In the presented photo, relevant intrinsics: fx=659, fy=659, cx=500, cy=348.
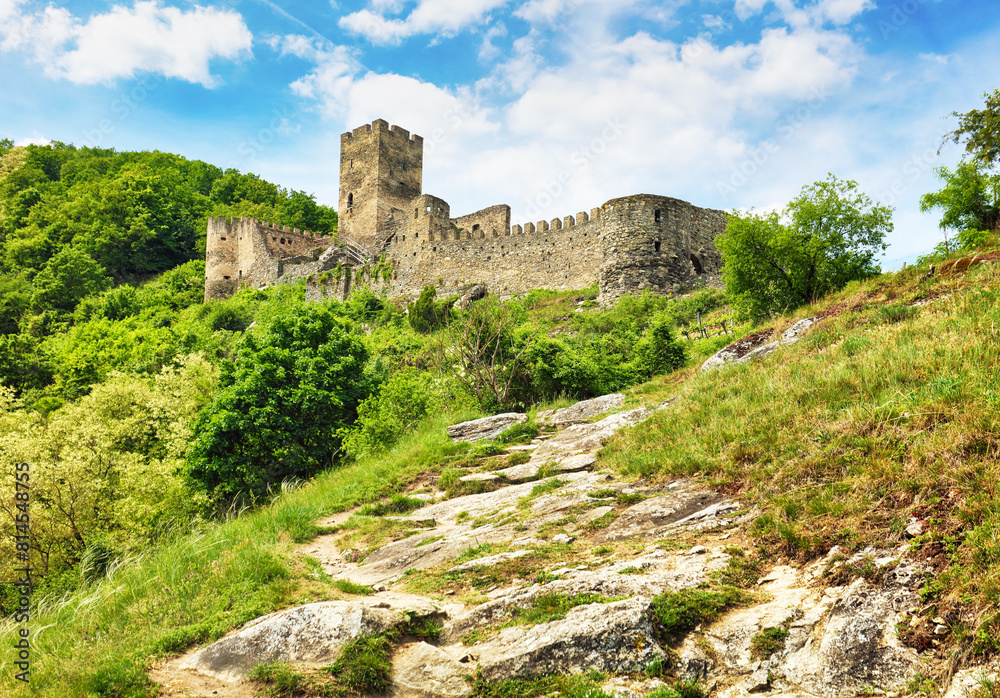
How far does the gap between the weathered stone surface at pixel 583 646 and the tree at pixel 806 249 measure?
45.5ft

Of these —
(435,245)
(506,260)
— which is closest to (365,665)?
(506,260)

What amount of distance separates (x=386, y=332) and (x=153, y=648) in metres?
23.1

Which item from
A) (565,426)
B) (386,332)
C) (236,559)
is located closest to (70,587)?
(236,559)

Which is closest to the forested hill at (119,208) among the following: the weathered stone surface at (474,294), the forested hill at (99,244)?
the forested hill at (99,244)

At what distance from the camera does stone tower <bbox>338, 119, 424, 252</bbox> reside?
4619 cm

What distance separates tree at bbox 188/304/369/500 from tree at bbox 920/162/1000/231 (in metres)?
17.5

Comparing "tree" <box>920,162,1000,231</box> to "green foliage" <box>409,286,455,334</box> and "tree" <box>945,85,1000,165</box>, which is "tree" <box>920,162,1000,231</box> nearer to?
"tree" <box>945,85,1000,165</box>

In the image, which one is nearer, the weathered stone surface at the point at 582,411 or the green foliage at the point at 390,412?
the weathered stone surface at the point at 582,411

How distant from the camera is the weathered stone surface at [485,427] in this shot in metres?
13.5

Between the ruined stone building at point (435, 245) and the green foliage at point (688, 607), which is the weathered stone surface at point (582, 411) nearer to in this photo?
the green foliage at point (688, 607)

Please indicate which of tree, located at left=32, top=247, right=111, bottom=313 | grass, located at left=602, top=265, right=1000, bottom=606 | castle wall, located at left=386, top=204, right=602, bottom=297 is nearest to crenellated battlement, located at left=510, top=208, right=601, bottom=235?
castle wall, located at left=386, top=204, right=602, bottom=297

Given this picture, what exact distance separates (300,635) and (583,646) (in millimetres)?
2345
